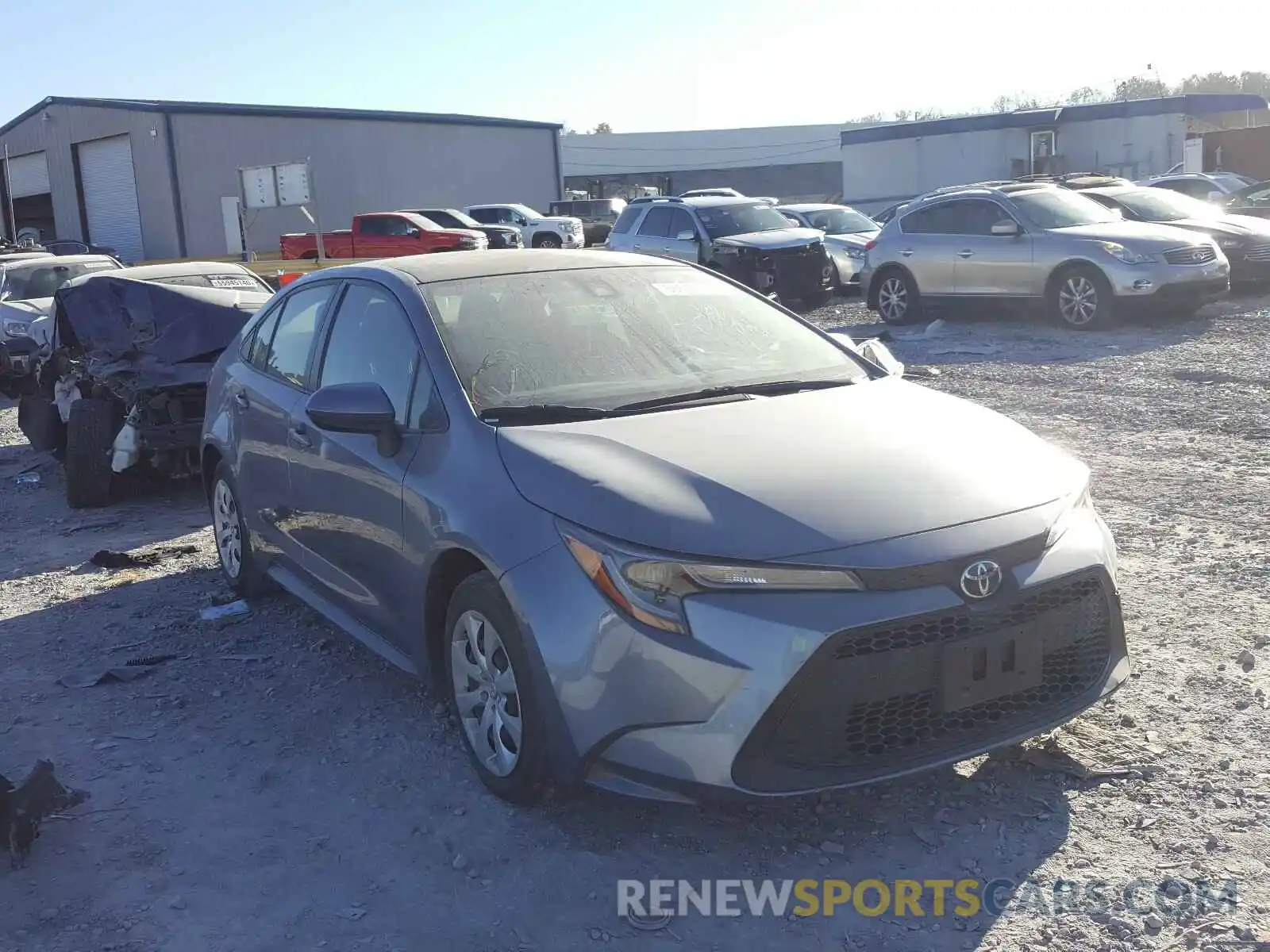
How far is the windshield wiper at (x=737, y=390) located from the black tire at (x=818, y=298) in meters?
13.6

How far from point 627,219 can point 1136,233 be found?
8.10 metres

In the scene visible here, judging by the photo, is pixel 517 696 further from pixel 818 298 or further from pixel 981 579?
pixel 818 298

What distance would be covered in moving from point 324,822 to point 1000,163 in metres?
42.2

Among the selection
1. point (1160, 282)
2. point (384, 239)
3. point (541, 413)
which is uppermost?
point (384, 239)

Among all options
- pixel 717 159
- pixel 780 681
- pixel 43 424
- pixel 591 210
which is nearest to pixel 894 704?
pixel 780 681

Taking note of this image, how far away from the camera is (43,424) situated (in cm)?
934

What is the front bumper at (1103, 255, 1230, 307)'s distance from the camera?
1361cm

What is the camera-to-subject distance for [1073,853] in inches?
134

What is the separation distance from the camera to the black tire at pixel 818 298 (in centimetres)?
1794

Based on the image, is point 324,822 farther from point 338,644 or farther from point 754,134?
point 754,134

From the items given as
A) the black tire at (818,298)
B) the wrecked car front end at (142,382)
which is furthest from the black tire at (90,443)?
the black tire at (818,298)

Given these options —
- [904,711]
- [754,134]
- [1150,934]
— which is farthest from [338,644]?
[754,134]

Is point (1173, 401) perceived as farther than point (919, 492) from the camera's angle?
Yes

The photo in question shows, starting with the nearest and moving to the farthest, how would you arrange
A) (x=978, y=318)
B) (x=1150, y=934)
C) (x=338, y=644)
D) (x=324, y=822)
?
(x=1150, y=934), (x=324, y=822), (x=338, y=644), (x=978, y=318)
